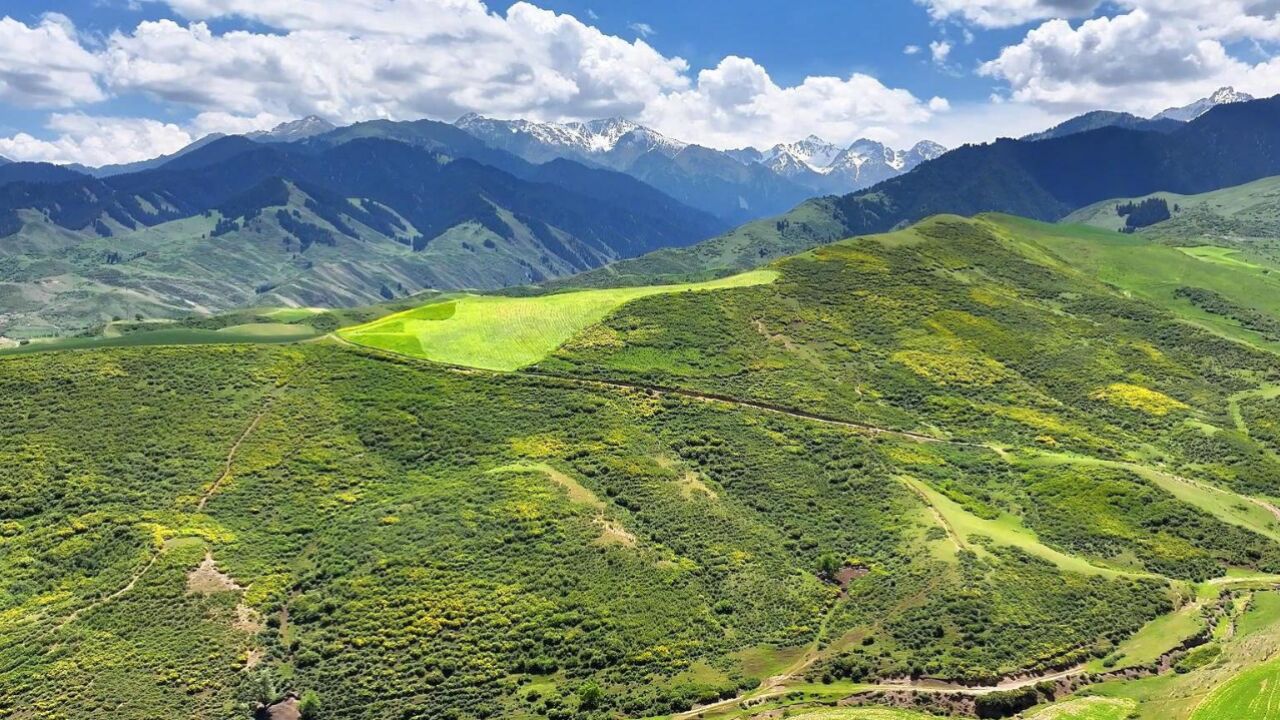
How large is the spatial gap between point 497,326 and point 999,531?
307 ft

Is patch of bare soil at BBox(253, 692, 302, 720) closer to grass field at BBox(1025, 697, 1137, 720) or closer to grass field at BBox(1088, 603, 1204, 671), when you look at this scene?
grass field at BBox(1025, 697, 1137, 720)

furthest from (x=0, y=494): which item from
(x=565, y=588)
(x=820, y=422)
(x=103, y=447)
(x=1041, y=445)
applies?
(x=1041, y=445)

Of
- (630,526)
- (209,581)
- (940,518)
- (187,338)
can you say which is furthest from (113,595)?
(940,518)

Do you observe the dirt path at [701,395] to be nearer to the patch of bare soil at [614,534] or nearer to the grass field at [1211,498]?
the grass field at [1211,498]

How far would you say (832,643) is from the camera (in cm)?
8406

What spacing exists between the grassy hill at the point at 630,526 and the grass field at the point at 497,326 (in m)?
1.98

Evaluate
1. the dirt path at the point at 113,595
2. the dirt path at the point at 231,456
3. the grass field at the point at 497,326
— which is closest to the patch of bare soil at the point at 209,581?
the dirt path at the point at 113,595

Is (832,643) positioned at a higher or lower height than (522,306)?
lower

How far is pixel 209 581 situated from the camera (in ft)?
302

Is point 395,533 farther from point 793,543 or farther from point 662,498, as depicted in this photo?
point 793,543

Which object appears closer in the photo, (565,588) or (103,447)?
(565,588)

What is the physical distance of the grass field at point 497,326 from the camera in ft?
477

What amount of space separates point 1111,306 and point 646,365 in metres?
114

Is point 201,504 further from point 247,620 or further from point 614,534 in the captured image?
point 614,534
